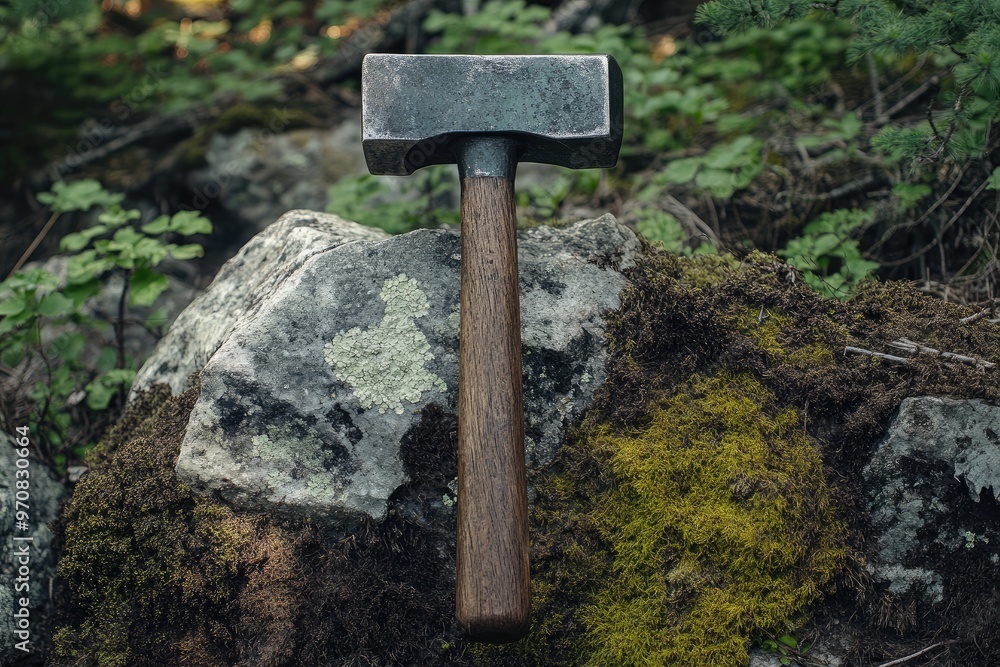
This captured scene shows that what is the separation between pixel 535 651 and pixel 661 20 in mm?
5029

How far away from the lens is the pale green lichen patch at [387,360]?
8.00 ft

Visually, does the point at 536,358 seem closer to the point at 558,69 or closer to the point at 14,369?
the point at 558,69

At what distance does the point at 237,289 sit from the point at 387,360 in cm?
86

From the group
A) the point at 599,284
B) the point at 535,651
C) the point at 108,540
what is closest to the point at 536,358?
the point at 599,284

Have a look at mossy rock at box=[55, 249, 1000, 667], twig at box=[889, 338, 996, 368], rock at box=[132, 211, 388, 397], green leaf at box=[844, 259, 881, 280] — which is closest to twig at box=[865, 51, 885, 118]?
green leaf at box=[844, 259, 881, 280]

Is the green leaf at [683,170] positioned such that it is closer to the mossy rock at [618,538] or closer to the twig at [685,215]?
the twig at [685,215]

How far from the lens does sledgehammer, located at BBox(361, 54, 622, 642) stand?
208cm

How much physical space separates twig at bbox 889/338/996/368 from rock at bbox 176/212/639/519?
93 cm

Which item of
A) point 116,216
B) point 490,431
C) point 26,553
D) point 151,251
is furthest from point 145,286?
point 490,431

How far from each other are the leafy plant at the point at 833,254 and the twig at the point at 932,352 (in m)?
0.36

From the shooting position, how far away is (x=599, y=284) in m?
2.66

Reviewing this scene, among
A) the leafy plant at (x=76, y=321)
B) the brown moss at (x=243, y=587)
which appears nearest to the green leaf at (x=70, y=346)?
the leafy plant at (x=76, y=321)

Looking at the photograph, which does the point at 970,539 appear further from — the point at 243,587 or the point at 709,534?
the point at 243,587

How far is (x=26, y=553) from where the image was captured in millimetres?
2430
